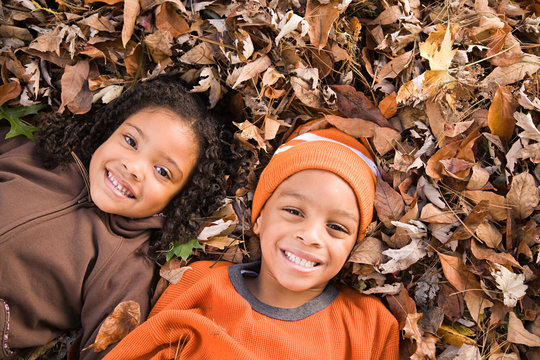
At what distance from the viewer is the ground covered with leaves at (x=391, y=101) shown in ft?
7.86

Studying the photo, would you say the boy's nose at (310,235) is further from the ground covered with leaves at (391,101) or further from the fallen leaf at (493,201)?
the fallen leaf at (493,201)

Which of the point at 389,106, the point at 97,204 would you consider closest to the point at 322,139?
the point at 389,106

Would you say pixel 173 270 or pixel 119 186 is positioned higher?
pixel 119 186

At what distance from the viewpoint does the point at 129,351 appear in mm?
2273

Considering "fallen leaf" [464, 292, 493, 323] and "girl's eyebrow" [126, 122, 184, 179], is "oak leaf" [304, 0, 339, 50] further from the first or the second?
"fallen leaf" [464, 292, 493, 323]

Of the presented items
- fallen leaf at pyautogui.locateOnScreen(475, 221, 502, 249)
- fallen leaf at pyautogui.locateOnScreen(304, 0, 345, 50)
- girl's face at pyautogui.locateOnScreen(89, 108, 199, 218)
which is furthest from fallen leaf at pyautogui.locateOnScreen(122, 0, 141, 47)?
fallen leaf at pyautogui.locateOnScreen(475, 221, 502, 249)

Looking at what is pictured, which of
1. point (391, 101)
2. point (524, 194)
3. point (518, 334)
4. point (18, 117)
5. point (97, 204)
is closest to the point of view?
point (518, 334)

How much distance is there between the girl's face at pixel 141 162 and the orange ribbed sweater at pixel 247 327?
605 mm

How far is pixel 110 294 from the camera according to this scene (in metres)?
2.54

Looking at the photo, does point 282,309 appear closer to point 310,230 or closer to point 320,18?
point 310,230

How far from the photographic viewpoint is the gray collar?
8.11 ft

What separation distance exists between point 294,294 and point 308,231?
451 mm

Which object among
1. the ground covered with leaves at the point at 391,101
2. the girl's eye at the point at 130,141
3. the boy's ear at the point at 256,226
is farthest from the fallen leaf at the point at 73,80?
the boy's ear at the point at 256,226

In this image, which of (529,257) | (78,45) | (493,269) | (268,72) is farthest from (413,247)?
(78,45)
